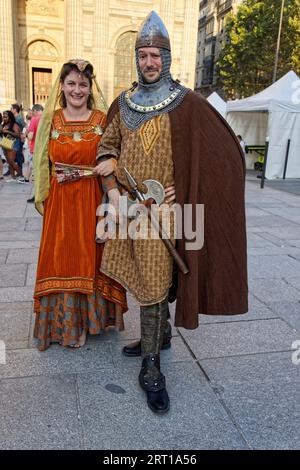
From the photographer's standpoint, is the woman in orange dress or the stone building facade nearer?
the woman in orange dress

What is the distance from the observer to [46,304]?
8.80 ft

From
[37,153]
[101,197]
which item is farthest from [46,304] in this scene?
[37,153]

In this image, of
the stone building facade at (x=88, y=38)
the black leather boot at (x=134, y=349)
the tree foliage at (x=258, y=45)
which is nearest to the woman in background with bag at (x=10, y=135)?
the black leather boot at (x=134, y=349)

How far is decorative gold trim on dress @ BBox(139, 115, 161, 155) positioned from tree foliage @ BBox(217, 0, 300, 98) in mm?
24602

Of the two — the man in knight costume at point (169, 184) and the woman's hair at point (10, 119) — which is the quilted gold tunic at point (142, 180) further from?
the woman's hair at point (10, 119)

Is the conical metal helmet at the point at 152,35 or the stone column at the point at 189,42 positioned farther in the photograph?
the stone column at the point at 189,42

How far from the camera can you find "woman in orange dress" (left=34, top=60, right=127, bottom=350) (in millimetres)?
2493

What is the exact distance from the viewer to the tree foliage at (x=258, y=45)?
2434 centimetres

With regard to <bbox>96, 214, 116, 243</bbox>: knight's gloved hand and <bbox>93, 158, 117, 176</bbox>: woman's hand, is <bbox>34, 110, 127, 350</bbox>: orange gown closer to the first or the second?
<bbox>96, 214, 116, 243</bbox>: knight's gloved hand

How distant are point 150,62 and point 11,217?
17.1ft

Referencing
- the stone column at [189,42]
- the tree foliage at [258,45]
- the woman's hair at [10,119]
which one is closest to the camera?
the woman's hair at [10,119]

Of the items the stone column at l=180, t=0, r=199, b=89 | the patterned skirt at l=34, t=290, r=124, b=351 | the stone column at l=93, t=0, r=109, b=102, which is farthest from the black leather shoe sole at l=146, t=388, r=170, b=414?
the stone column at l=180, t=0, r=199, b=89

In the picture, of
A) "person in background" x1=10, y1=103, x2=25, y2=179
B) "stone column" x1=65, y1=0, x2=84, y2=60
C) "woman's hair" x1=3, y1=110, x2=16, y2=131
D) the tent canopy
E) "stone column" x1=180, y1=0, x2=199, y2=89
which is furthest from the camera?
"stone column" x1=180, y1=0, x2=199, y2=89
